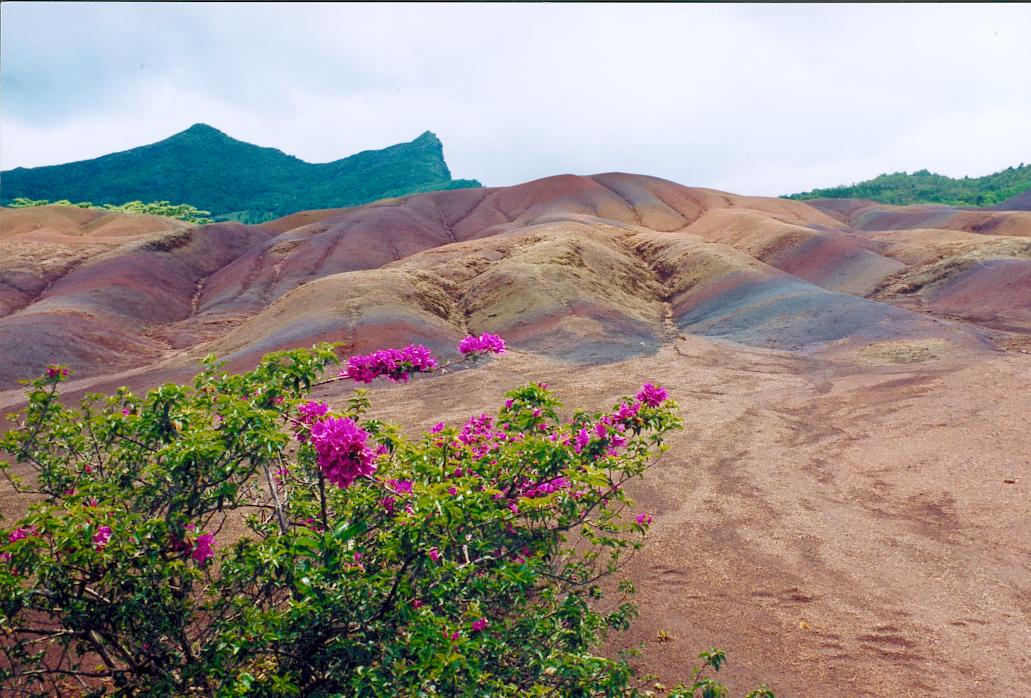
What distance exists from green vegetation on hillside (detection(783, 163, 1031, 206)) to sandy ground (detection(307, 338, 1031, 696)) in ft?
242

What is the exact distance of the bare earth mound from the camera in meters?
5.75

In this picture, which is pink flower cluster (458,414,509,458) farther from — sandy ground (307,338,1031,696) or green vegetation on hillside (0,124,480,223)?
green vegetation on hillside (0,124,480,223)

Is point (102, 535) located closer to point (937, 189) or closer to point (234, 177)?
point (937, 189)

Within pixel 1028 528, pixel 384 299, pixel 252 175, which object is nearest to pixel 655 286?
pixel 384 299

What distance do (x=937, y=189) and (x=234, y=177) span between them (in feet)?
414

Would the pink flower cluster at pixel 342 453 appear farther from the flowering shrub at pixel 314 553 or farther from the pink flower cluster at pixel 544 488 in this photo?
the pink flower cluster at pixel 544 488

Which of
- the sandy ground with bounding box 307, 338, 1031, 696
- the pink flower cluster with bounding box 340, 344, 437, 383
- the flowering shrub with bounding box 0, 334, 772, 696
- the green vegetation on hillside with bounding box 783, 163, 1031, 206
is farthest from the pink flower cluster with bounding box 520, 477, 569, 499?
the green vegetation on hillside with bounding box 783, 163, 1031, 206

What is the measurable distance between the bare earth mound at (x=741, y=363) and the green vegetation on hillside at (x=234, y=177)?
74.7 m

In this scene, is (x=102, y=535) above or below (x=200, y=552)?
above

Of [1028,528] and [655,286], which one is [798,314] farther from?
[1028,528]

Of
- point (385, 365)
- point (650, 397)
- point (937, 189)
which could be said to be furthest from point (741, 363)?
point (937, 189)

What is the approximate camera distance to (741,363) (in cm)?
1798

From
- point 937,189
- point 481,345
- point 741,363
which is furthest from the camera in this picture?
point 937,189

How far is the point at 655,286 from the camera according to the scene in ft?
101
